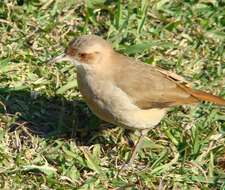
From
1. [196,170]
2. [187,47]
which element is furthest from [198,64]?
[196,170]

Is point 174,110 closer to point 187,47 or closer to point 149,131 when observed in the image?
point 149,131

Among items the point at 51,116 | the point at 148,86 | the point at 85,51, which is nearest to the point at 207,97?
the point at 148,86

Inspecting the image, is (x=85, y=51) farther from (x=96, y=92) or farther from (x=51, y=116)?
(x=51, y=116)

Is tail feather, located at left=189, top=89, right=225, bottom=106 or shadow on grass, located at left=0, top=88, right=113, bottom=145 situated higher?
tail feather, located at left=189, top=89, right=225, bottom=106

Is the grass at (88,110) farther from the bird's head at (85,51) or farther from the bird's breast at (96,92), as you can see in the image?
the bird's head at (85,51)

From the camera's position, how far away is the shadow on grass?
25.7ft

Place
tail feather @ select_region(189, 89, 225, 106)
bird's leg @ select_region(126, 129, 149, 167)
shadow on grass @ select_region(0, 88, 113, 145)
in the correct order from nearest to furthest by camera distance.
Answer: bird's leg @ select_region(126, 129, 149, 167)
shadow on grass @ select_region(0, 88, 113, 145)
tail feather @ select_region(189, 89, 225, 106)

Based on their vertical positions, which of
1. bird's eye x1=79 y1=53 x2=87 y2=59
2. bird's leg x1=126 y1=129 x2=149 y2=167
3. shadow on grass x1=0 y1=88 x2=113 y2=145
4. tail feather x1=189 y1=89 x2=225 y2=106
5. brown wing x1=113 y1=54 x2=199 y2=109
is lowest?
bird's leg x1=126 y1=129 x2=149 y2=167

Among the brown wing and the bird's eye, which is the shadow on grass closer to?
the brown wing

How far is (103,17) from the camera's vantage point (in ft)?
30.1

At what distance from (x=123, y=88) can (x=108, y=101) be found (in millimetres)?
224

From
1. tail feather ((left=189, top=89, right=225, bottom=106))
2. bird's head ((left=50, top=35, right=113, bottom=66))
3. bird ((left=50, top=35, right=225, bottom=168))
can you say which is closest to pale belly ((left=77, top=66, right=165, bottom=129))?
bird ((left=50, top=35, right=225, bottom=168))

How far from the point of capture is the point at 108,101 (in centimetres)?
742

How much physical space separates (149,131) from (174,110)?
415 millimetres
